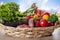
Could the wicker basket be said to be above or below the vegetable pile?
below

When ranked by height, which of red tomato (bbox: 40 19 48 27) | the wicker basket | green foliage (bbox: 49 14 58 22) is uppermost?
green foliage (bbox: 49 14 58 22)

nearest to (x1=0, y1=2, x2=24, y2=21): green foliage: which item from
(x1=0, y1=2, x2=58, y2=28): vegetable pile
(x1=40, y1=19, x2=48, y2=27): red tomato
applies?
(x1=0, y1=2, x2=58, y2=28): vegetable pile

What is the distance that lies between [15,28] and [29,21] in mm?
110

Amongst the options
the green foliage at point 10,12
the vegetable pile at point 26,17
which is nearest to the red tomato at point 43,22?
the vegetable pile at point 26,17

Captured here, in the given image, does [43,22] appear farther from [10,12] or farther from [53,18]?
[10,12]

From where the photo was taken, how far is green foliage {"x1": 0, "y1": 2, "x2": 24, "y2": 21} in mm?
1251

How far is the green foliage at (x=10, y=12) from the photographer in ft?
4.10

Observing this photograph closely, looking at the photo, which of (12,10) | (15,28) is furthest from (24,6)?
(15,28)

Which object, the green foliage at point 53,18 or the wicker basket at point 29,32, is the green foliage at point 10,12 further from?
the green foliage at point 53,18

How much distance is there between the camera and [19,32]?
118 cm

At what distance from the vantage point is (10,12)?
4.12 feet

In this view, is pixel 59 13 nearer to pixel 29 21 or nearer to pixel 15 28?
pixel 29 21

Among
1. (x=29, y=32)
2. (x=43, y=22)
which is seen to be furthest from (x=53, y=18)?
(x=29, y=32)

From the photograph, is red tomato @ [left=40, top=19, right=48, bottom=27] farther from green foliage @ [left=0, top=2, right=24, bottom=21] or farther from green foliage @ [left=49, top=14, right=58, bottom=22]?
green foliage @ [left=0, top=2, right=24, bottom=21]
